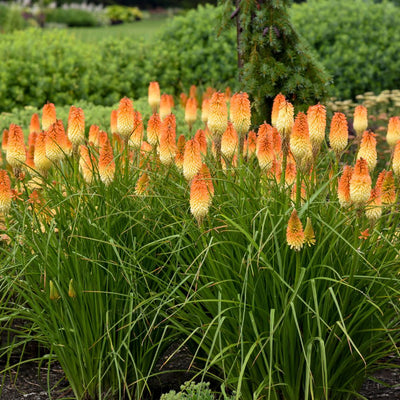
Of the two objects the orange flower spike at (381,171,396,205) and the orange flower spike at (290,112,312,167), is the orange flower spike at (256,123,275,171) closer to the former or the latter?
the orange flower spike at (290,112,312,167)

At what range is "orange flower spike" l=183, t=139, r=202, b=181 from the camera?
10.4ft

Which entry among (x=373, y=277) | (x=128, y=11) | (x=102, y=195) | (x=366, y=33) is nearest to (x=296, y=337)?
(x=373, y=277)

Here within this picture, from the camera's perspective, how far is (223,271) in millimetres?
3143

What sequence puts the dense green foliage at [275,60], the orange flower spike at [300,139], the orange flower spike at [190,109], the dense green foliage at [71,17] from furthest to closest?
the dense green foliage at [71,17] < the dense green foliage at [275,60] < the orange flower spike at [190,109] < the orange flower spike at [300,139]

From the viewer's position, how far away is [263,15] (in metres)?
5.16

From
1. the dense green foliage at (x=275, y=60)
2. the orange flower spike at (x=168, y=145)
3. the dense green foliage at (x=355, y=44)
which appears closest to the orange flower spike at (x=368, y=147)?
the orange flower spike at (x=168, y=145)

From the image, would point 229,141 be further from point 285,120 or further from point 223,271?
point 223,271

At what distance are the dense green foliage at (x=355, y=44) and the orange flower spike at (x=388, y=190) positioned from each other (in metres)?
8.37

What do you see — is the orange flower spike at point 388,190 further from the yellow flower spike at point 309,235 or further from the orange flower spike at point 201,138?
the orange flower spike at point 201,138

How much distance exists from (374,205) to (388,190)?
0.18m

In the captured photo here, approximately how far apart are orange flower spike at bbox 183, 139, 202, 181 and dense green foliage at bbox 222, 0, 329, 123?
2.05 meters

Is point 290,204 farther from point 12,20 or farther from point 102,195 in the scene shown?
point 12,20

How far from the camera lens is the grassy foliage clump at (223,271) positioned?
2.99 metres

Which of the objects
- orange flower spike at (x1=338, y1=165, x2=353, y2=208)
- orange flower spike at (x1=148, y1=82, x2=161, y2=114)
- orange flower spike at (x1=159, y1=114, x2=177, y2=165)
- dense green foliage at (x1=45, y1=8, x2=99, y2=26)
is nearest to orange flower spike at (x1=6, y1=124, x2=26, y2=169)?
orange flower spike at (x1=159, y1=114, x2=177, y2=165)
